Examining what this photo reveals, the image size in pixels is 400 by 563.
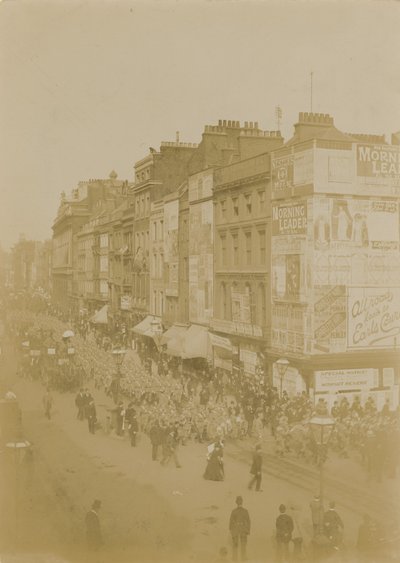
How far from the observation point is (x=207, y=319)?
40906 mm

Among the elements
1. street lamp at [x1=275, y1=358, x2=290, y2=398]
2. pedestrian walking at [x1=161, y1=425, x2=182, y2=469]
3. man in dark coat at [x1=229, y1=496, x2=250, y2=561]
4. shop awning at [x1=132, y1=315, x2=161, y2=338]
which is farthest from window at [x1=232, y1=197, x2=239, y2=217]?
man in dark coat at [x1=229, y1=496, x2=250, y2=561]

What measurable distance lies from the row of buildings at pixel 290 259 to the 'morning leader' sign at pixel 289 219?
0.05 meters

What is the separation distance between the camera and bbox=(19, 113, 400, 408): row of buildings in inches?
1121

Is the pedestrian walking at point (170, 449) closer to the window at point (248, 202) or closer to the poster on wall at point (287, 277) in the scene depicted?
the poster on wall at point (287, 277)

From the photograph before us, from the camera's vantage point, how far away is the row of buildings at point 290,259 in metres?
28.5

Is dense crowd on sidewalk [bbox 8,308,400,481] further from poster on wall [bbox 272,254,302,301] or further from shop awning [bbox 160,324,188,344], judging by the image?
shop awning [bbox 160,324,188,344]

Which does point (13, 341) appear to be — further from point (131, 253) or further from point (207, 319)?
point (131, 253)

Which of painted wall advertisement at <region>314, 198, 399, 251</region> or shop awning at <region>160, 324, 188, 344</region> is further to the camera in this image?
shop awning at <region>160, 324, 188, 344</region>

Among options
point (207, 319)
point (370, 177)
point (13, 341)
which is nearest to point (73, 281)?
point (13, 341)

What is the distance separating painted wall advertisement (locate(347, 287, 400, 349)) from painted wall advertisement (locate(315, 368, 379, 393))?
3.50 feet

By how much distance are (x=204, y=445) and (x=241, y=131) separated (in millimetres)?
23047

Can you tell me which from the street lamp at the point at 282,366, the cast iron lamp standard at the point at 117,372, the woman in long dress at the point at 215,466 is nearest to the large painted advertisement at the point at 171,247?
the cast iron lamp standard at the point at 117,372

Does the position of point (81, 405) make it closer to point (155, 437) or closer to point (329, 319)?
point (155, 437)

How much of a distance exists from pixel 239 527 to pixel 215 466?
452 cm
